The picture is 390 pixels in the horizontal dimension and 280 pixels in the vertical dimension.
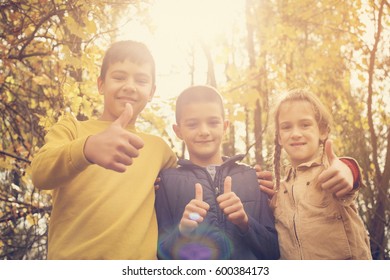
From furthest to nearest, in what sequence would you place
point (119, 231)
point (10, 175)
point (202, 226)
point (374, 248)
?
point (374, 248) → point (10, 175) → point (202, 226) → point (119, 231)

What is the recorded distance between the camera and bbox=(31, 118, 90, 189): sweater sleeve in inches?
48.3

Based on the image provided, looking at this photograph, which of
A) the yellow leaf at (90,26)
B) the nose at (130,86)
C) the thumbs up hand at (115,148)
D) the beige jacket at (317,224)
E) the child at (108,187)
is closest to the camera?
the thumbs up hand at (115,148)

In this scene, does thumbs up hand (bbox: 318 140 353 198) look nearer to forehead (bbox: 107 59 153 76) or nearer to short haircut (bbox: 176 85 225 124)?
short haircut (bbox: 176 85 225 124)

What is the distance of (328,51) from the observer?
4336 mm

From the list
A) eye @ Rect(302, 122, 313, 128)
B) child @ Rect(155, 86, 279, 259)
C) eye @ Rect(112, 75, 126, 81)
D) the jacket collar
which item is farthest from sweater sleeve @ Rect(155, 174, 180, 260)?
eye @ Rect(302, 122, 313, 128)

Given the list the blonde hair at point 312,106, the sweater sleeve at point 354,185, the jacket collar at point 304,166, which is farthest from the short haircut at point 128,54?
the sweater sleeve at point 354,185

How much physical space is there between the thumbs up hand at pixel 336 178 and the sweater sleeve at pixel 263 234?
312mm

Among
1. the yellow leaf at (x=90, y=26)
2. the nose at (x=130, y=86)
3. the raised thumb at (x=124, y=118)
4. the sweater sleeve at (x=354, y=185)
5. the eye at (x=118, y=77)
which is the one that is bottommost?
the sweater sleeve at (x=354, y=185)

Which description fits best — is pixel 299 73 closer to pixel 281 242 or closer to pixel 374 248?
pixel 374 248

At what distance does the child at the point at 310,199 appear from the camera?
1.58 m

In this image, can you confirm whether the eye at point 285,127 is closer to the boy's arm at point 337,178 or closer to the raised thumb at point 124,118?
the boy's arm at point 337,178

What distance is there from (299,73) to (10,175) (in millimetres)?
3113

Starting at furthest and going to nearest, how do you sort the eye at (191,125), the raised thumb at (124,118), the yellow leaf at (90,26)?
the yellow leaf at (90,26) → the eye at (191,125) → the raised thumb at (124,118)

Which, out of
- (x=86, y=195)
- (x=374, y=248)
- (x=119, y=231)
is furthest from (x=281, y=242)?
(x=374, y=248)
